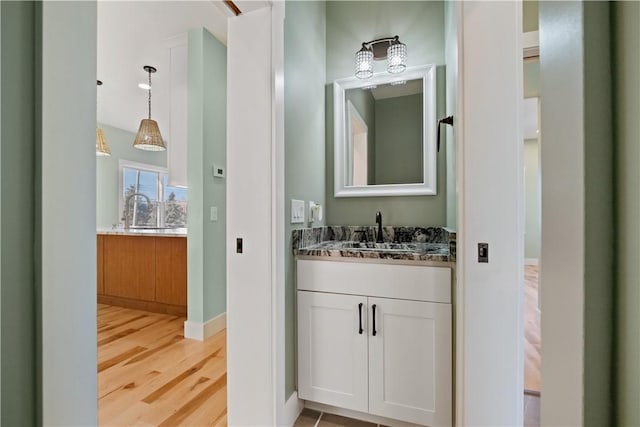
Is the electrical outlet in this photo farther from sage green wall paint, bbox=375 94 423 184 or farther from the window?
the window

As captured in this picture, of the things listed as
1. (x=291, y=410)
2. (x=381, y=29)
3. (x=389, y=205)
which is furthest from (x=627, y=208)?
(x=381, y=29)

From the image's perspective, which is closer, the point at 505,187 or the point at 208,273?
the point at 505,187

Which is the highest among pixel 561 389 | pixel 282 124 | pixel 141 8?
pixel 141 8

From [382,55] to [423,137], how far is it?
2.04ft

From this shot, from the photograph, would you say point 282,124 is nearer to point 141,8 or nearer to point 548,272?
point 548,272

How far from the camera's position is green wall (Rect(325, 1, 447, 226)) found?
183 cm

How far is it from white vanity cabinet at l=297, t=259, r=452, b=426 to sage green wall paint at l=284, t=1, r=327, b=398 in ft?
0.32

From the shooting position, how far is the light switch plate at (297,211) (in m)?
1.45

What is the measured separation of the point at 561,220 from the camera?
0.29 m

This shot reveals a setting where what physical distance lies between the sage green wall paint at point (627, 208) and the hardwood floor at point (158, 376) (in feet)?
5.49

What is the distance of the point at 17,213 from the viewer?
452 millimetres

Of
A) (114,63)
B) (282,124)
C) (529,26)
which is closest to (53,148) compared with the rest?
(282,124)

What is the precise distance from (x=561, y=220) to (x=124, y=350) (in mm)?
2846

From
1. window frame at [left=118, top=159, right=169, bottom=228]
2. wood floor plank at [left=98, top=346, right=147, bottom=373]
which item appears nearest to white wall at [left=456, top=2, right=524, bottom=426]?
wood floor plank at [left=98, top=346, right=147, bottom=373]
